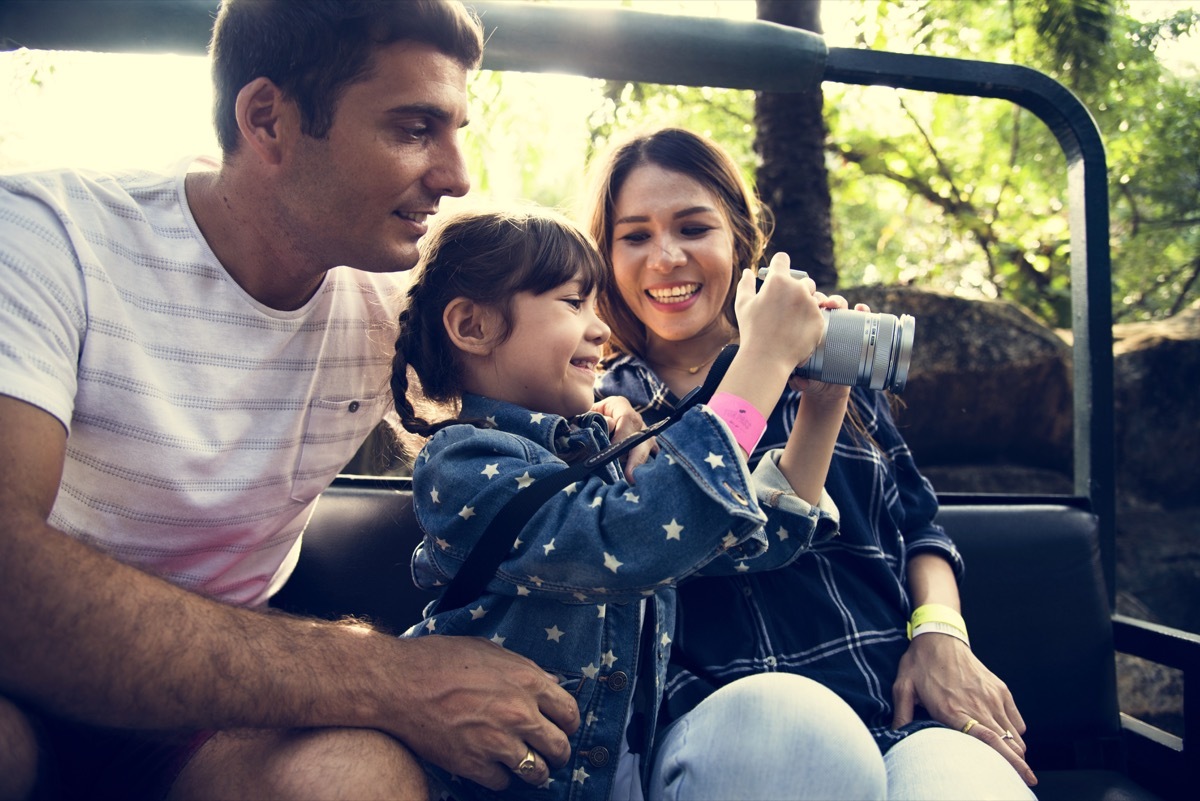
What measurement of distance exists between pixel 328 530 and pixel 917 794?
1.23 m

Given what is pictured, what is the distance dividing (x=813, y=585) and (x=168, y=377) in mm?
1157

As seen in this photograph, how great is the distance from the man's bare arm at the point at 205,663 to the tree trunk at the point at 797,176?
93.6 inches

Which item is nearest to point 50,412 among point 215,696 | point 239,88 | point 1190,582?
point 215,696

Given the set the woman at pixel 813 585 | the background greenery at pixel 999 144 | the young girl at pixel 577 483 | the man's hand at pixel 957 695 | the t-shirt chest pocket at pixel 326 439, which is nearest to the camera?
the young girl at pixel 577 483

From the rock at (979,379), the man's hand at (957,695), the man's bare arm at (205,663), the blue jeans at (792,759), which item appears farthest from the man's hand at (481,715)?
the rock at (979,379)

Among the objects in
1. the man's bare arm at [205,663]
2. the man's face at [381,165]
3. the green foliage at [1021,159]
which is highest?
the green foliage at [1021,159]

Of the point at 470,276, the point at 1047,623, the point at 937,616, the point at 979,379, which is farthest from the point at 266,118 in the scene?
the point at 979,379

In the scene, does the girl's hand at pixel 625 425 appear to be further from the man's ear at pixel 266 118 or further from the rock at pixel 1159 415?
the rock at pixel 1159 415

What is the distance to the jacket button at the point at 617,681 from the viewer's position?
1.43 metres

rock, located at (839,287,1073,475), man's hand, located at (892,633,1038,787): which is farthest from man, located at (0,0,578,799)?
rock, located at (839,287,1073,475)

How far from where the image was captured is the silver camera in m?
1.46

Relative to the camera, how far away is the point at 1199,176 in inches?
158

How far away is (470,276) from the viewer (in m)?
1.59

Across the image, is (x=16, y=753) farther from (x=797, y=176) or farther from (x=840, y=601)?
(x=797, y=176)
